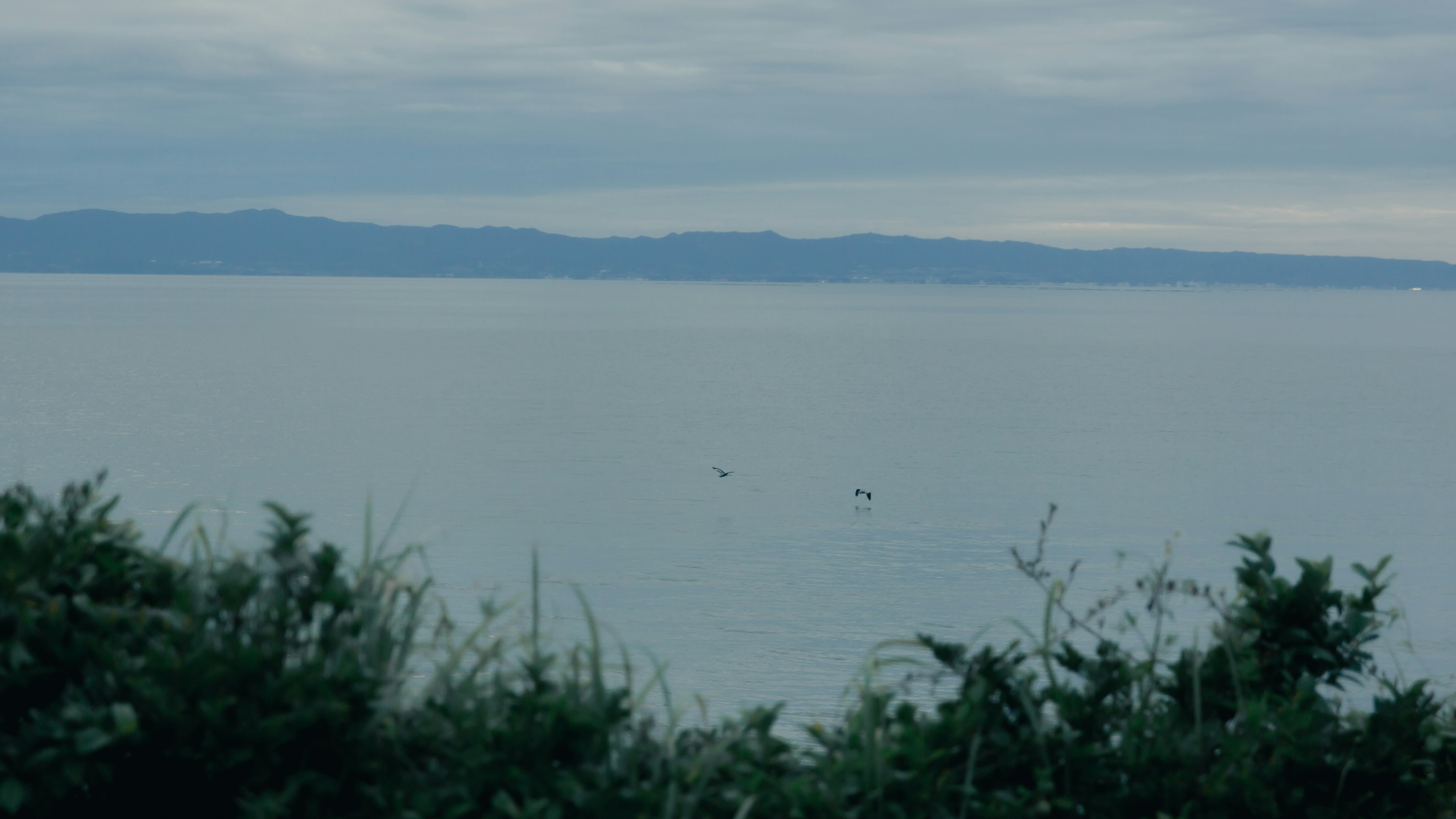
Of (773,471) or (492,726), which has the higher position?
(492,726)

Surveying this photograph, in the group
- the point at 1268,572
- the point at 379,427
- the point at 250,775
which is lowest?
the point at 379,427

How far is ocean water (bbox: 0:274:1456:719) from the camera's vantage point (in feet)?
68.3

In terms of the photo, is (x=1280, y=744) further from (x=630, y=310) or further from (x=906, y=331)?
(x=630, y=310)

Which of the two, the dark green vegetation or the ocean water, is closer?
the dark green vegetation

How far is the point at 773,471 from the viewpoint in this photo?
36281mm

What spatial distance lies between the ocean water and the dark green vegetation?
3.56ft

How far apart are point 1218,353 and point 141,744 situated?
10606 cm

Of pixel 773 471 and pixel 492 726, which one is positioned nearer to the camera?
pixel 492 726

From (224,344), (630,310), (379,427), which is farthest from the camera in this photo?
(630,310)

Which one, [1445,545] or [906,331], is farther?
[906,331]

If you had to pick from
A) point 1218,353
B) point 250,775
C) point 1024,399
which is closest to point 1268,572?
point 250,775

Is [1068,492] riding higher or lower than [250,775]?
lower

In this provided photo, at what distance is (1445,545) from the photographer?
27.2 m

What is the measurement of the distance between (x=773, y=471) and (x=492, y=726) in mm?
32984
